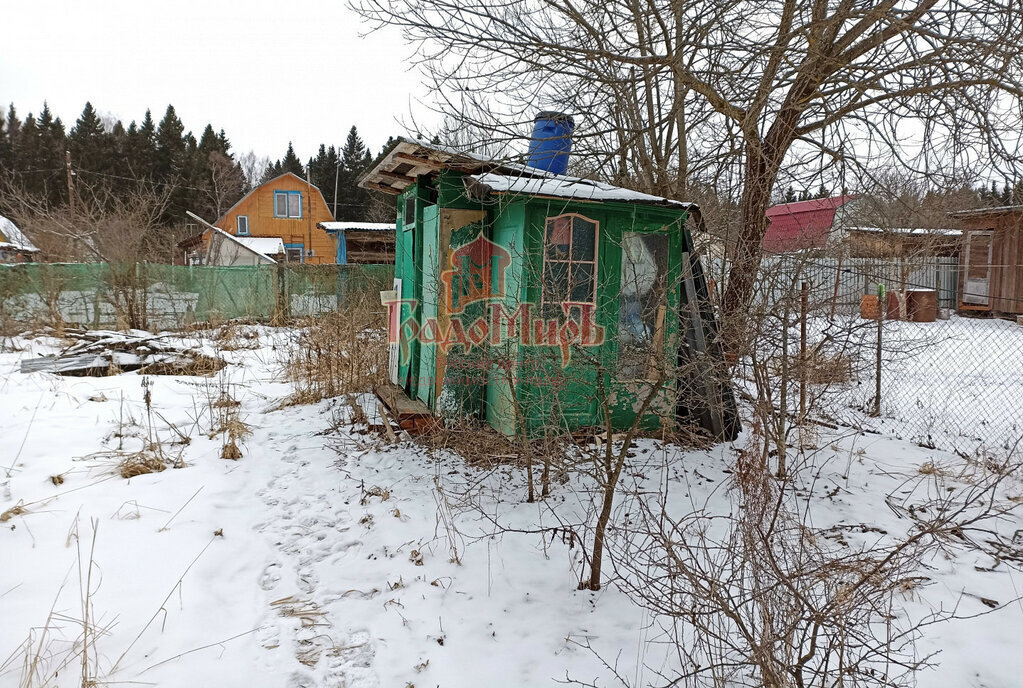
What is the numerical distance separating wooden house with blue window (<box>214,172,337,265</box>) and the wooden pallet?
2721cm

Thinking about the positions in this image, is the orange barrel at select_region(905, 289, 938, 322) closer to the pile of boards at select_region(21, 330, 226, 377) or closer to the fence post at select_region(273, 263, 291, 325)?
the pile of boards at select_region(21, 330, 226, 377)

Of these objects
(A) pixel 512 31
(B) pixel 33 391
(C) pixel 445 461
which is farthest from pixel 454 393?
(B) pixel 33 391

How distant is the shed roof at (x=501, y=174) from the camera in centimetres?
509

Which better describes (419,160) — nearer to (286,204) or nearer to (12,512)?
(12,512)

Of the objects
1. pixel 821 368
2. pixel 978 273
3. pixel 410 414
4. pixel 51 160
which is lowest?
pixel 410 414

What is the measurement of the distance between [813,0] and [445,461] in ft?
16.1

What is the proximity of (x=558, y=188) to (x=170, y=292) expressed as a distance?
12.0 metres

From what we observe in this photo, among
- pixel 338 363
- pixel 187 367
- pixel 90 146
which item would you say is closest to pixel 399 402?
pixel 338 363

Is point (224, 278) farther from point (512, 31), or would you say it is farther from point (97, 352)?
point (512, 31)

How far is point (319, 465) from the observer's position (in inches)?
204

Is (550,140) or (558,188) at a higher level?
(550,140)

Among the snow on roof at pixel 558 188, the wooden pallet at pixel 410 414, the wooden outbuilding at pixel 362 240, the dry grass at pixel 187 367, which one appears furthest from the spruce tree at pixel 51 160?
the snow on roof at pixel 558 188

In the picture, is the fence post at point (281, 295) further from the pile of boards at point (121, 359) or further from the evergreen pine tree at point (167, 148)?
the evergreen pine tree at point (167, 148)

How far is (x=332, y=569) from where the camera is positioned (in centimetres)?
361
